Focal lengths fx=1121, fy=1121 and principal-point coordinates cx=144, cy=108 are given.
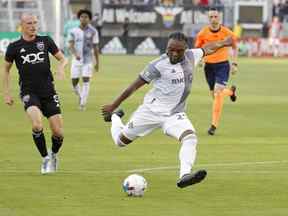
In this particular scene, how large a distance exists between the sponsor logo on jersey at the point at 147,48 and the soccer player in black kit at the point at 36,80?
46980mm

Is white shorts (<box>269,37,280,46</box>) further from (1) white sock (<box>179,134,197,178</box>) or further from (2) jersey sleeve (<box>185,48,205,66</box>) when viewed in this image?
(1) white sock (<box>179,134,197,178</box>)

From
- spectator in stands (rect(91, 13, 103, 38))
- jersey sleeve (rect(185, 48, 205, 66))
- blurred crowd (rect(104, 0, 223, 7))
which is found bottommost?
spectator in stands (rect(91, 13, 103, 38))

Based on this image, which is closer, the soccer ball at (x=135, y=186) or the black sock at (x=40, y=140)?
the soccer ball at (x=135, y=186)

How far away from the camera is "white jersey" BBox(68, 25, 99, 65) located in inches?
1081

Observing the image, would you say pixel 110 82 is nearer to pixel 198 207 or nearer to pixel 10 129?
pixel 10 129

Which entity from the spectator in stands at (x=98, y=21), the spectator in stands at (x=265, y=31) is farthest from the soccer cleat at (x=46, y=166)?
the spectator in stands at (x=265, y=31)

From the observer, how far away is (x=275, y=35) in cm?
6500

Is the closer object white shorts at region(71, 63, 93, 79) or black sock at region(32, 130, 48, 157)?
black sock at region(32, 130, 48, 157)

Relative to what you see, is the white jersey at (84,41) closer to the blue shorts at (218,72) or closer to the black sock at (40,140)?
the blue shorts at (218,72)

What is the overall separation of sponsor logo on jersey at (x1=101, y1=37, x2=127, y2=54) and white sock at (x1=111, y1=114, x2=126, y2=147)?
47.8 metres

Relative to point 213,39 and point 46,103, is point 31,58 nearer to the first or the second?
point 46,103

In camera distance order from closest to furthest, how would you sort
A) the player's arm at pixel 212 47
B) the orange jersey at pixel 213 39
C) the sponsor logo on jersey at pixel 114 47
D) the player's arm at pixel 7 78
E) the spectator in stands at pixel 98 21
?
1. the player's arm at pixel 212 47
2. the player's arm at pixel 7 78
3. the orange jersey at pixel 213 39
4. the sponsor logo on jersey at pixel 114 47
5. the spectator in stands at pixel 98 21

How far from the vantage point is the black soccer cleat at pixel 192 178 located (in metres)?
12.5

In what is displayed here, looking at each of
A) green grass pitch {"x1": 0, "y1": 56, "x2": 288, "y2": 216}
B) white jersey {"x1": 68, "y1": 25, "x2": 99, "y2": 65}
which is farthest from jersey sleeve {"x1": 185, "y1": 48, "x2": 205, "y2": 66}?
white jersey {"x1": 68, "y1": 25, "x2": 99, "y2": 65}
